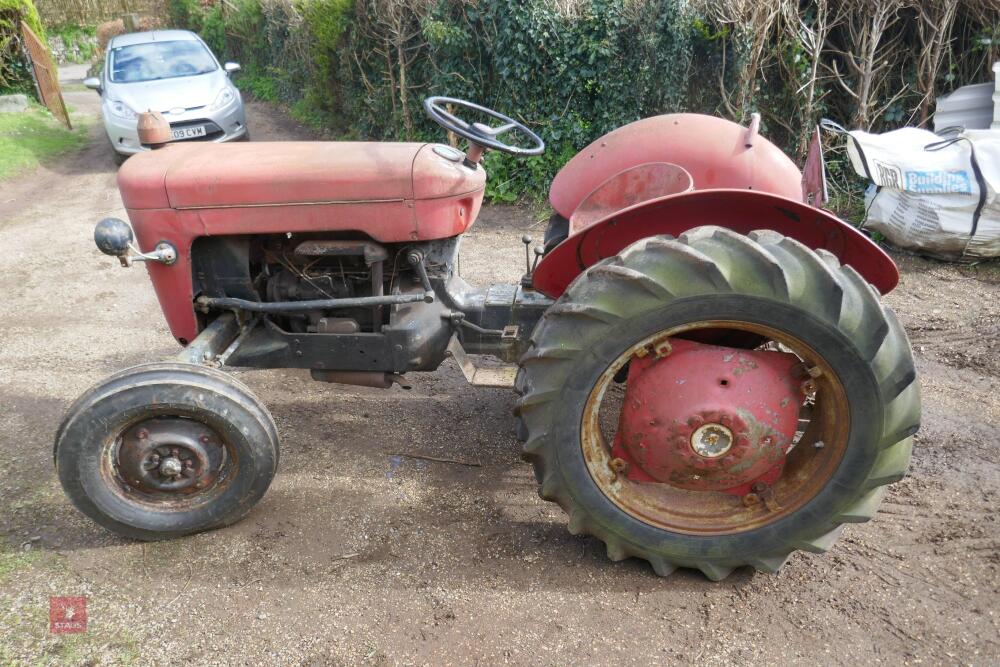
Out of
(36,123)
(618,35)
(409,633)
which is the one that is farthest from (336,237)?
(36,123)

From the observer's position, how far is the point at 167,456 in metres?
2.37

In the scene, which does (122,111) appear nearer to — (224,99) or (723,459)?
(224,99)

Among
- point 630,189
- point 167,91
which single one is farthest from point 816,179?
point 167,91

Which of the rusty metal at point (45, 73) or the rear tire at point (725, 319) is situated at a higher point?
the rear tire at point (725, 319)

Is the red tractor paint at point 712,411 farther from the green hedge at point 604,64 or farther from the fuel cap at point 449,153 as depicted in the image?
the green hedge at point 604,64

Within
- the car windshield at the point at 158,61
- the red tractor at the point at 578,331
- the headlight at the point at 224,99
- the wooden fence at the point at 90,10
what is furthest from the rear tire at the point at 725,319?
the wooden fence at the point at 90,10

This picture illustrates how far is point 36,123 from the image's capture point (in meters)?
10.5

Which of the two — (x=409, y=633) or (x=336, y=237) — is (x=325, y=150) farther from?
(x=409, y=633)

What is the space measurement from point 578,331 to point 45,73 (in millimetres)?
12279

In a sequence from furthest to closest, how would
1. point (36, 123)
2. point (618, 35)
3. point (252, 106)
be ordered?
1. point (252, 106)
2. point (36, 123)
3. point (618, 35)

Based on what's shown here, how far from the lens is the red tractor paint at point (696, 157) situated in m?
2.50

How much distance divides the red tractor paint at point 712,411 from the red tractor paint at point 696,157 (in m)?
0.68

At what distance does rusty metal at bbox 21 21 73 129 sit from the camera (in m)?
10.9

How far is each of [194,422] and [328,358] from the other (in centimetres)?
56
